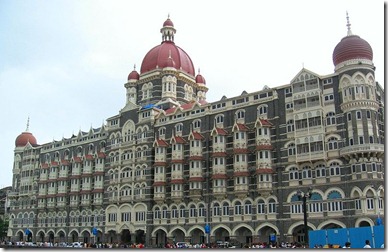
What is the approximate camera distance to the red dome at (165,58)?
65.9 m

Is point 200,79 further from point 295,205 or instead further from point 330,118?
point 295,205

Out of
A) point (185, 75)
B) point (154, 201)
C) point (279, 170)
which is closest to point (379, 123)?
point (279, 170)

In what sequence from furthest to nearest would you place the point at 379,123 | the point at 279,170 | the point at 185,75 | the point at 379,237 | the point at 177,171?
the point at 185,75
the point at 177,171
the point at 279,170
the point at 379,123
the point at 379,237

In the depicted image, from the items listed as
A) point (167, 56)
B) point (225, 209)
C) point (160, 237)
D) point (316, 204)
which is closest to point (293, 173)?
point (316, 204)

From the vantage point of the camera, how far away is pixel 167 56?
66.0 meters

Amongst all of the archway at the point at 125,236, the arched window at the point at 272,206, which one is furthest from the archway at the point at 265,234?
the archway at the point at 125,236

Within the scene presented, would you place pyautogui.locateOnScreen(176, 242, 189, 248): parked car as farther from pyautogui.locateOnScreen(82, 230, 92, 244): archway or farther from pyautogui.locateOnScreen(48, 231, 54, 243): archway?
pyautogui.locateOnScreen(48, 231, 54, 243): archway

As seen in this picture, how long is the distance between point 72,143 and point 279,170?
36748 millimetres

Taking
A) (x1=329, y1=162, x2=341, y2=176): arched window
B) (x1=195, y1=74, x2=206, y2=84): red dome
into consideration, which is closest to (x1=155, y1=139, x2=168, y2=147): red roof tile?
(x1=195, y1=74, x2=206, y2=84): red dome

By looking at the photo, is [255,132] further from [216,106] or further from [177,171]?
[177,171]

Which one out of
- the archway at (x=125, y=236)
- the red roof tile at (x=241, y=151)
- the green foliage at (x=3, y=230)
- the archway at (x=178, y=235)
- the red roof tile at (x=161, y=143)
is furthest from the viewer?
the green foliage at (x=3, y=230)

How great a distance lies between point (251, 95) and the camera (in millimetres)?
49375

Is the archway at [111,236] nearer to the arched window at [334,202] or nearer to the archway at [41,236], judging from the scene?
the archway at [41,236]

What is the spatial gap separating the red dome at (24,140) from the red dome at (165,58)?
25.8 metres
